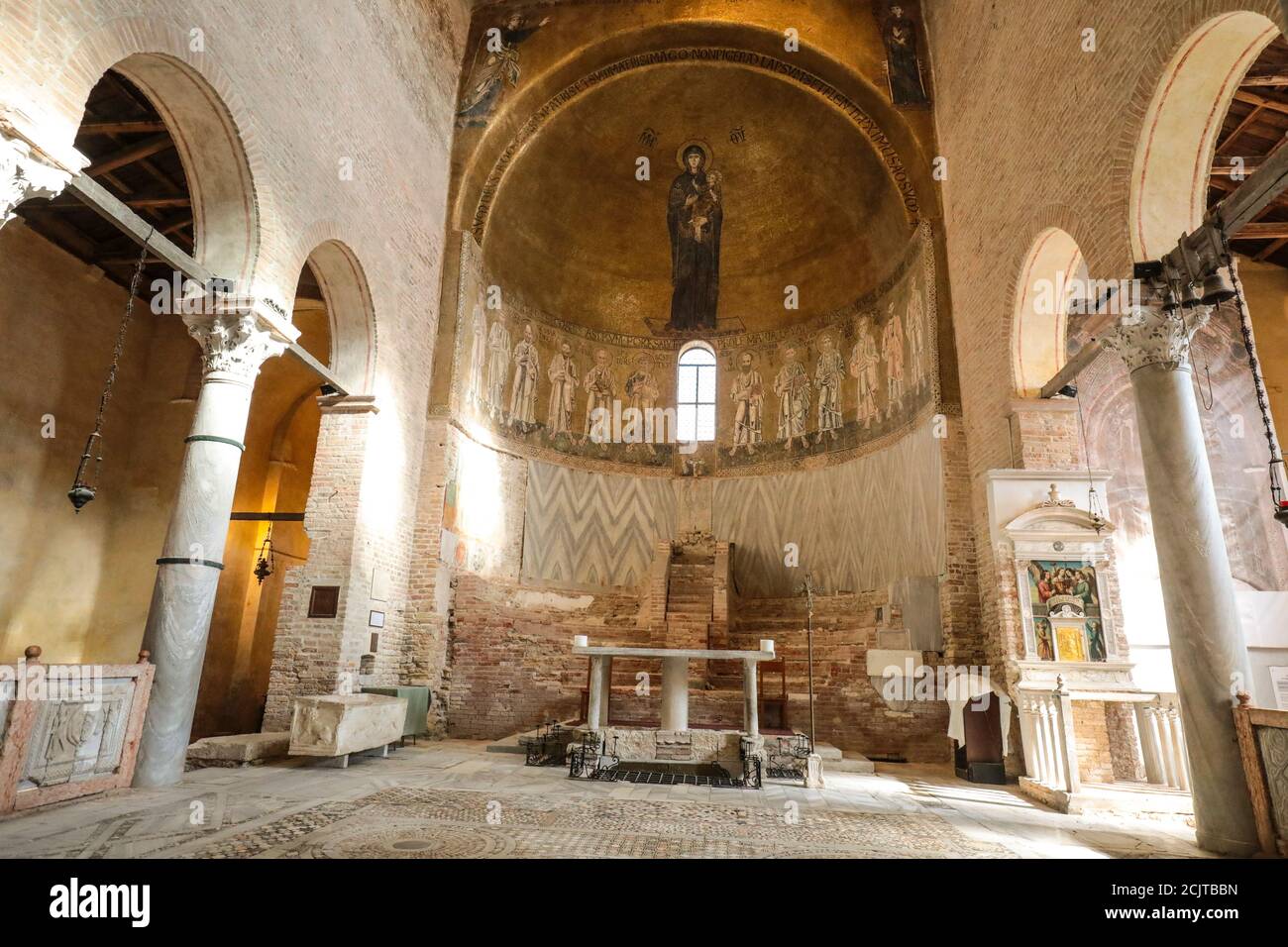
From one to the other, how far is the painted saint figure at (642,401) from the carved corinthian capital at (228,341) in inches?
389

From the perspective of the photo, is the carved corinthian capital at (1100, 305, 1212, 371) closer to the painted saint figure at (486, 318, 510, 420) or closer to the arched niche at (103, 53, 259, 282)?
the arched niche at (103, 53, 259, 282)

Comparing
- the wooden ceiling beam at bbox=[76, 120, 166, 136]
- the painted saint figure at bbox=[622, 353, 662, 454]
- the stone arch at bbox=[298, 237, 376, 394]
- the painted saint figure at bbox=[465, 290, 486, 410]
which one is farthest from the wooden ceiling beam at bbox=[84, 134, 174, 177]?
the painted saint figure at bbox=[622, 353, 662, 454]

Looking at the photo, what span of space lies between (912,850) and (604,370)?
13453 millimetres

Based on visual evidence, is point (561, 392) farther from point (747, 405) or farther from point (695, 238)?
point (695, 238)

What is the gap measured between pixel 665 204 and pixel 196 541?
43.0ft

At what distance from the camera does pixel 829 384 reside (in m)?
16.0

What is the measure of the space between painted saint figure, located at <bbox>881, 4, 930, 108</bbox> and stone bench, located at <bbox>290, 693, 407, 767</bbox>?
13.4 m

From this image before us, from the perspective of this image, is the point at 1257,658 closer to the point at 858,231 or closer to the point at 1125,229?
the point at 1125,229

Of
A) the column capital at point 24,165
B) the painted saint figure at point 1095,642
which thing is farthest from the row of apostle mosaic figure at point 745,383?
the column capital at point 24,165

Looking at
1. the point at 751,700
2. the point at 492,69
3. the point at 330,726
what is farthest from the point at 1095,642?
the point at 492,69

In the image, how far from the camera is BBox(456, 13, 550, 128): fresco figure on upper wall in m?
14.2

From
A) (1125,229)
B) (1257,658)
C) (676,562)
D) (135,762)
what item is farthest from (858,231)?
(135,762)

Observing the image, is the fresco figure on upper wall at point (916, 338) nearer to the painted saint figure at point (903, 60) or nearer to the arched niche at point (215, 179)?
the painted saint figure at point (903, 60)

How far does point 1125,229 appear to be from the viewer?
21.7 feet
